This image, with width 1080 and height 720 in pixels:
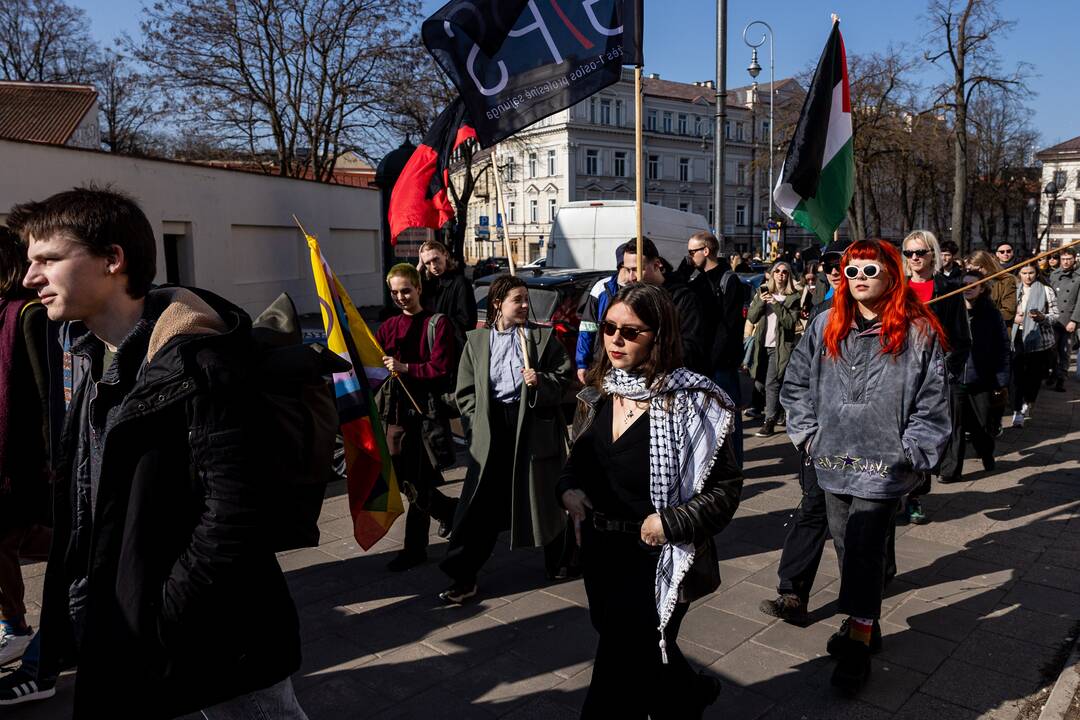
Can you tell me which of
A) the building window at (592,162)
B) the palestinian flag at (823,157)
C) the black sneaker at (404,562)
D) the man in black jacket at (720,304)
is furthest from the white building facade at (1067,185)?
the black sneaker at (404,562)

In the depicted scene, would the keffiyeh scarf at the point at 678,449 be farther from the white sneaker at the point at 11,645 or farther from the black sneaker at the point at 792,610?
the white sneaker at the point at 11,645

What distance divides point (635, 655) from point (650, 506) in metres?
0.48

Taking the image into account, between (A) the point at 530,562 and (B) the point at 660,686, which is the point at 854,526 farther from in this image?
(A) the point at 530,562

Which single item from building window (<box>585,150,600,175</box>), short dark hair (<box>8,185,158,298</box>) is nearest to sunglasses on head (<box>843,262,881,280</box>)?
short dark hair (<box>8,185,158,298</box>)

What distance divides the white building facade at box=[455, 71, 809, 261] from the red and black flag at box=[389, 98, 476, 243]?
55124 mm

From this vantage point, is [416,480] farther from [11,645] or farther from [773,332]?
[773,332]

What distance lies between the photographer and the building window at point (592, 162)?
68.1 metres

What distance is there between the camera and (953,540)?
5.41 metres

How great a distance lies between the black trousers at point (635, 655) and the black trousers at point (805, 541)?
153 centimetres

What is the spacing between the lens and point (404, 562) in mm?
4965

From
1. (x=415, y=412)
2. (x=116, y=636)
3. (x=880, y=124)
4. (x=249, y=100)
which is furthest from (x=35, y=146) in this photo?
(x=880, y=124)

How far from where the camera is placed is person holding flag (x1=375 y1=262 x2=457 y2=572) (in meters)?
4.98

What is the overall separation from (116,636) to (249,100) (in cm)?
3070

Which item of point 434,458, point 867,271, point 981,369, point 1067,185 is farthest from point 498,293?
point 1067,185
